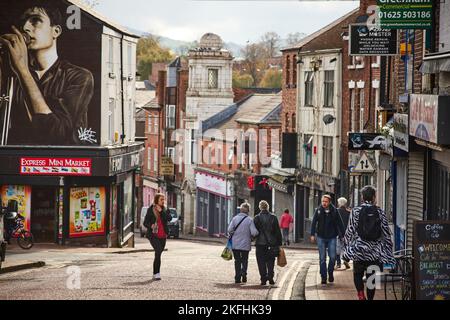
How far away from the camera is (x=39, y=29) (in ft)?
135

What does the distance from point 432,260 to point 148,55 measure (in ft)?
398

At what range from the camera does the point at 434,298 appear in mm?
15664

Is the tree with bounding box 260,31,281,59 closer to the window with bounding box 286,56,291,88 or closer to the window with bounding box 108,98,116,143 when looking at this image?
the window with bounding box 286,56,291,88

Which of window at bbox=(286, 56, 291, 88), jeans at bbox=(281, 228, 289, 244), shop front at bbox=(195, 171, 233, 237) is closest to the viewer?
jeans at bbox=(281, 228, 289, 244)

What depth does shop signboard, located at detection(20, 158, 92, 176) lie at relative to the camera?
41.2m

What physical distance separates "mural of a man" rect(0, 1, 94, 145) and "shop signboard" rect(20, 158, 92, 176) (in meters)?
0.81

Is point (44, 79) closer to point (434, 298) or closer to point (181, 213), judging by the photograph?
point (434, 298)

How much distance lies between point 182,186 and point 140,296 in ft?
194

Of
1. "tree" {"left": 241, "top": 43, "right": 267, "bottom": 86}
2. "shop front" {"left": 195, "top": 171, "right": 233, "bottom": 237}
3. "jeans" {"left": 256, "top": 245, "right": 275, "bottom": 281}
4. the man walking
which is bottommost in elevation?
"shop front" {"left": 195, "top": 171, "right": 233, "bottom": 237}

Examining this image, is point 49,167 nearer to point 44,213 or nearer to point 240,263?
point 44,213

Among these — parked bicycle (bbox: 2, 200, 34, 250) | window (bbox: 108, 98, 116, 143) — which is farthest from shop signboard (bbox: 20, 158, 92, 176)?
window (bbox: 108, 98, 116, 143)

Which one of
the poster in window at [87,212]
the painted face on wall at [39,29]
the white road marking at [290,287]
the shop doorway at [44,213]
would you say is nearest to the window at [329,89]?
the poster in window at [87,212]

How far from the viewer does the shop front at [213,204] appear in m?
67.8

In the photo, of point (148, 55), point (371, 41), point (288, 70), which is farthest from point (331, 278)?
point (148, 55)
